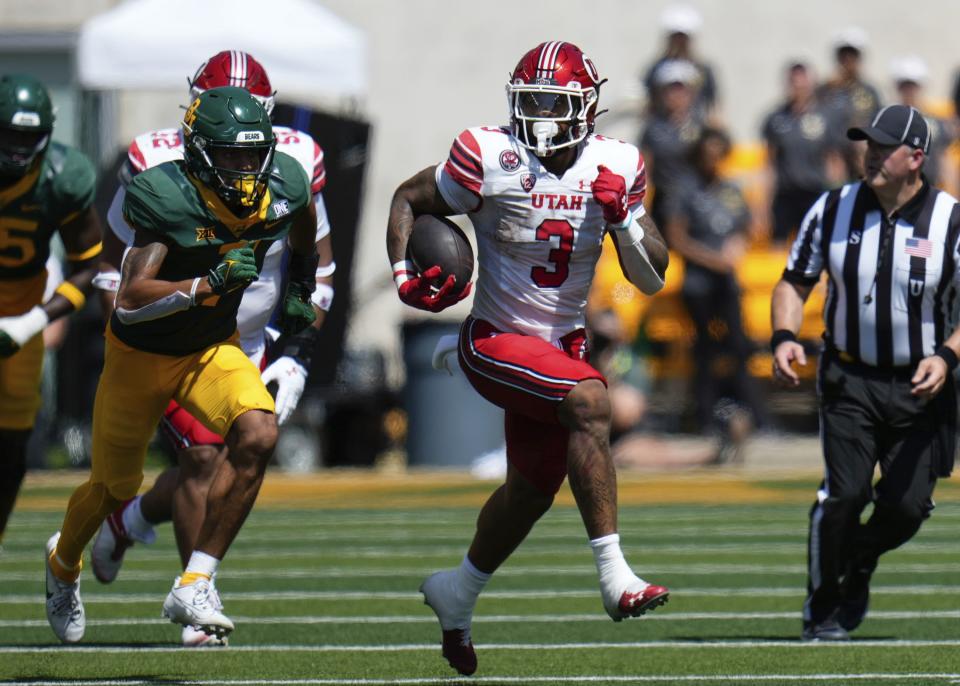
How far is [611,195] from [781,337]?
142 centimetres

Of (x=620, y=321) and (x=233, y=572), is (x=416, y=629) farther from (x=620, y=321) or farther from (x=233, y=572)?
(x=620, y=321)

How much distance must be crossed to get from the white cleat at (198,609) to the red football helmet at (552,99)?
1.55 m

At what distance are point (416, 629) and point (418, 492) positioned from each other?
5.16 m

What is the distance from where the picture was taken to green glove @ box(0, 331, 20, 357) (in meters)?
7.19

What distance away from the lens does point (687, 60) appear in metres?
14.2

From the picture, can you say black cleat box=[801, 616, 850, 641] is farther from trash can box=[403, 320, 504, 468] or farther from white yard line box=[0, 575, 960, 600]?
trash can box=[403, 320, 504, 468]

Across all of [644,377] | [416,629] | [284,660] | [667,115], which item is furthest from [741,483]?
[284,660]

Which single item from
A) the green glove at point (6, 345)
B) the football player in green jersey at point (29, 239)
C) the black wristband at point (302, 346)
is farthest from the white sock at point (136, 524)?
the black wristband at point (302, 346)

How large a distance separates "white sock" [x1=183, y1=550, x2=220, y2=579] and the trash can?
746cm

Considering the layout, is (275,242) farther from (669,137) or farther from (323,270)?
(669,137)

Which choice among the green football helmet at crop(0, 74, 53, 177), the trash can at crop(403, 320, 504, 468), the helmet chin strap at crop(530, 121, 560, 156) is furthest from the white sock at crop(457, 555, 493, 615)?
the trash can at crop(403, 320, 504, 468)

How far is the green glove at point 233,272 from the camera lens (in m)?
5.91

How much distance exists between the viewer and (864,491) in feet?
22.6

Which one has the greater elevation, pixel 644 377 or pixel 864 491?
pixel 864 491
